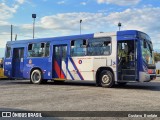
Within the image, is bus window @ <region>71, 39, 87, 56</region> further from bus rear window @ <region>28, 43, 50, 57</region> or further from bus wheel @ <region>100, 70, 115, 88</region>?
bus rear window @ <region>28, 43, 50, 57</region>

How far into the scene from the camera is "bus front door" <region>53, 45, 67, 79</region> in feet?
66.9

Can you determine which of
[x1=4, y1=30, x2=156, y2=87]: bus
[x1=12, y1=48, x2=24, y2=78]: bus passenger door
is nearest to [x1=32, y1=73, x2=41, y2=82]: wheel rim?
[x1=4, y1=30, x2=156, y2=87]: bus

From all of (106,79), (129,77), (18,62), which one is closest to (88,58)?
(106,79)

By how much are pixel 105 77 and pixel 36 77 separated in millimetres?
5554

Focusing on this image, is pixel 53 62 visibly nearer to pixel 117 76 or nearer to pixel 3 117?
pixel 117 76

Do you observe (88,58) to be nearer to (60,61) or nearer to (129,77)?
(60,61)

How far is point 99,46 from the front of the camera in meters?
18.8

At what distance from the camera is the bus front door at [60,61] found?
2041cm

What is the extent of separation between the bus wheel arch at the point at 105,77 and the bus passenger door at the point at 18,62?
6.40m

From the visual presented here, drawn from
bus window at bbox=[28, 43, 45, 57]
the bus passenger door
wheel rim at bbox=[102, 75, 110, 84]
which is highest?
bus window at bbox=[28, 43, 45, 57]

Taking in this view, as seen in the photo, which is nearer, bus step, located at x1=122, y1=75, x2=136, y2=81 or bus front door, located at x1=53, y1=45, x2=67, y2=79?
bus step, located at x1=122, y1=75, x2=136, y2=81

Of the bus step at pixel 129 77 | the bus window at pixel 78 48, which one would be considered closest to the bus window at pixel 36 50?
the bus window at pixel 78 48

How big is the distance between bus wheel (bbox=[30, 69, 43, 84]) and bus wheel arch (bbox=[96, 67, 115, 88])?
4.59 metres

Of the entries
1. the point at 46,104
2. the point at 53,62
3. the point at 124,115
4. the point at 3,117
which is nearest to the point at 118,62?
the point at 53,62
